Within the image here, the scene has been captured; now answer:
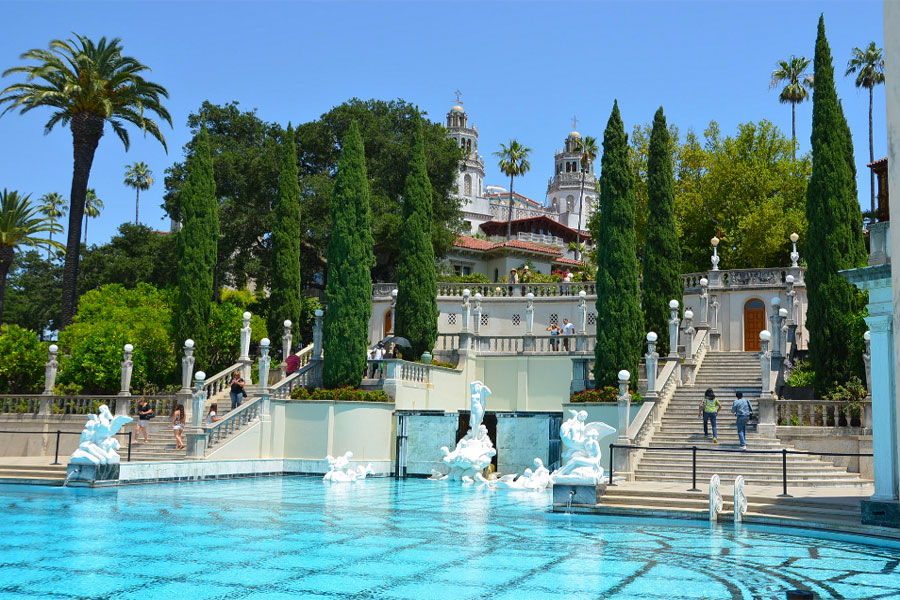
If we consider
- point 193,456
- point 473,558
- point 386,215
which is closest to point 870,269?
point 473,558

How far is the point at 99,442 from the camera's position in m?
20.9

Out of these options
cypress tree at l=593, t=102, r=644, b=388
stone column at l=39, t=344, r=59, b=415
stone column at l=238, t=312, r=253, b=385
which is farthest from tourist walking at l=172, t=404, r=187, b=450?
cypress tree at l=593, t=102, r=644, b=388

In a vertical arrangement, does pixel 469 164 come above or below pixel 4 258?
above

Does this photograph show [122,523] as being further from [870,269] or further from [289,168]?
[289,168]

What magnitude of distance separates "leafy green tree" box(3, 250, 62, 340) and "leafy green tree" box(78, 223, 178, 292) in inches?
271

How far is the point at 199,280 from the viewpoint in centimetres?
3294

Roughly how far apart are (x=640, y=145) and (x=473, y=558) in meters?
39.9

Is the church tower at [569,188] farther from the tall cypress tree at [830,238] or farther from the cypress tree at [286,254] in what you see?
the tall cypress tree at [830,238]

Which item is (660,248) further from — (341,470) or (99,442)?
(99,442)

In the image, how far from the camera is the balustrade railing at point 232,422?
84.8 ft

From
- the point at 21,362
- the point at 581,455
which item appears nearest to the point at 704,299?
the point at 581,455

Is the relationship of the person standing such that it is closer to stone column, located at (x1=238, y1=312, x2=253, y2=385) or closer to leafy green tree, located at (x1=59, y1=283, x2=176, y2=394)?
stone column, located at (x1=238, y1=312, x2=253, y2=385)

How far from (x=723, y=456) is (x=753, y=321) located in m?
16.8

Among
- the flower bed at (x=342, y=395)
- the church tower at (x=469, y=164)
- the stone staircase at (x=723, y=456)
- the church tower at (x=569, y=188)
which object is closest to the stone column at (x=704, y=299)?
the stone staircase at (x=723, y=456)
